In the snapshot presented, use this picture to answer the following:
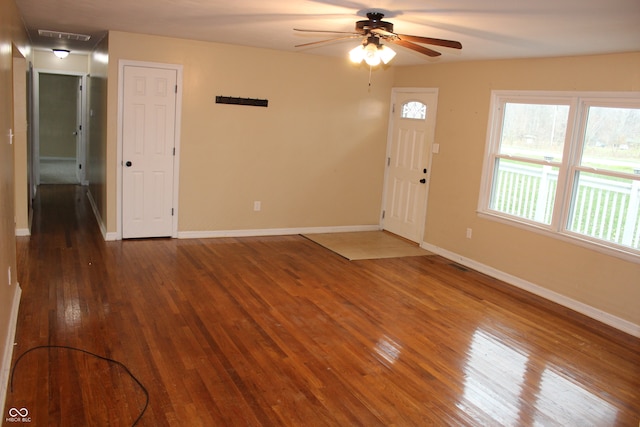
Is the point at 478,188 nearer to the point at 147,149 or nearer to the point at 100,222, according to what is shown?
the point at 147,149

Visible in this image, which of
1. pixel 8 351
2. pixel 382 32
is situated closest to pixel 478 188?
pixel 382 32

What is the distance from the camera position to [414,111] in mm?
7191

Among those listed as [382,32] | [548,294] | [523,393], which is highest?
[382,32]

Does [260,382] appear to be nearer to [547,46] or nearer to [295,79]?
[547,46]

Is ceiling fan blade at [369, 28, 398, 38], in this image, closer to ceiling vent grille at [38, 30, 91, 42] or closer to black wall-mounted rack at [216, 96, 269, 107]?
black wall-mounted rack at [216, 96, 269, 107]

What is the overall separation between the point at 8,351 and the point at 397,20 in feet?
11.5

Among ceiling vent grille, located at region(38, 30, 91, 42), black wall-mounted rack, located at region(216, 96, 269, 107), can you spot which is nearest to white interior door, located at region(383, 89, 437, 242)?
black wall-mounted rack, located at region(216, 96, 269, 107)

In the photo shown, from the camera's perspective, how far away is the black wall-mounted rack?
6.49 m

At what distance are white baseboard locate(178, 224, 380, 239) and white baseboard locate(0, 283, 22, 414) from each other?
2683 mm

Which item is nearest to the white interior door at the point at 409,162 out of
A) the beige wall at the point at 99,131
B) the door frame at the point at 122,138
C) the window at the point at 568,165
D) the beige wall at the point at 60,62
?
the window at the point at 568,165

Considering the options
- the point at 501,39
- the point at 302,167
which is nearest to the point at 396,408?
the point at 501,39

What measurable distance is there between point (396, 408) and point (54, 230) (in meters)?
5.20

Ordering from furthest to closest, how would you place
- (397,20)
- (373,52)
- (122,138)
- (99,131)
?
(99,131) < (122,138) < (397,20) < (373,52)

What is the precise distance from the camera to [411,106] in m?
7.25
